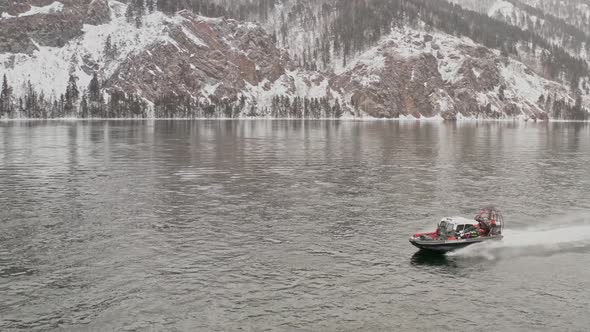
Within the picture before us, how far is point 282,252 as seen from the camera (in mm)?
54062

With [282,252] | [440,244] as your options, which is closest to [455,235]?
[440,244]

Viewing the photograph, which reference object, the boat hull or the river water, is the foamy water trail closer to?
the river water

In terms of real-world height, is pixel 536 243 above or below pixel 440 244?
below

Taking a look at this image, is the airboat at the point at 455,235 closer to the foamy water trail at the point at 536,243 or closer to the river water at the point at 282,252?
the foamy water trail at the point at 536,243

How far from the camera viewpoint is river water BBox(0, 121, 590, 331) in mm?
39594

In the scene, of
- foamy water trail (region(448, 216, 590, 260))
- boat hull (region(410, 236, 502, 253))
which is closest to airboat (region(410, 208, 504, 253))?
boat hull (region(410, 236, 502, 253))

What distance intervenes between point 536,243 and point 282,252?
2603cm

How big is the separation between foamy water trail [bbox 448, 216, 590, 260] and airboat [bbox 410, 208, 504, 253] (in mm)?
762

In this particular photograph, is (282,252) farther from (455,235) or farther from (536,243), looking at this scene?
(536,243)

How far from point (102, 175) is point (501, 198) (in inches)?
2619

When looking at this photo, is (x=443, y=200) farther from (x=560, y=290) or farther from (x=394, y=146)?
(x=394, y=146)

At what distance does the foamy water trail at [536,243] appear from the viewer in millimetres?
55500

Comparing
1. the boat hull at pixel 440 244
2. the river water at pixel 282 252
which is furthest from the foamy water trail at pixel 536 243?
the boat hull at pixel 440 244

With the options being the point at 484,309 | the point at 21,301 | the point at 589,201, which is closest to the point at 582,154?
the point at 589,201
